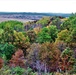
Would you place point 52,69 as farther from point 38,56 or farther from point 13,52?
point 13,52

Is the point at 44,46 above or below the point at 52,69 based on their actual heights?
above

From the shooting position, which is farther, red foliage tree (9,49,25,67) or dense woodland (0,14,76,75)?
red foliage tree (9,49,25,67)

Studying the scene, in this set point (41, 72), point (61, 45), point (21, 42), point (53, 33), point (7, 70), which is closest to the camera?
point (7, 70)

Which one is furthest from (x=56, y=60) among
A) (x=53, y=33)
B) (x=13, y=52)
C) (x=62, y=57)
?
(x=53, y=33)

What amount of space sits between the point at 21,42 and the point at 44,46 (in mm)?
13895

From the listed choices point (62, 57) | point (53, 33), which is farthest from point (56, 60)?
point (53, 33)

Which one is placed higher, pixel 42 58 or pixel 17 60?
pixel 42 58

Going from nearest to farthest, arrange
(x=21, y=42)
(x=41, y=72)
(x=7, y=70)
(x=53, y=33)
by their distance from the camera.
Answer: (x=7, y=70), (x=41, y=72), (x=21, y=42), (x=53, y=33)

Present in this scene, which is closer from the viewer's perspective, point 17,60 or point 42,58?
point 42,58

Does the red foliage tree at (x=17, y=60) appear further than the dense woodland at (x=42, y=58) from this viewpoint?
Yes

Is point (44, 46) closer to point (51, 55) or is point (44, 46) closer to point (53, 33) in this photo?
point (51, 55)

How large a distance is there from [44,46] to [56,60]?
4426 millimetres

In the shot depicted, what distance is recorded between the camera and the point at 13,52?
8456 centimetres

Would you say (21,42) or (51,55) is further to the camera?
(21,42)
